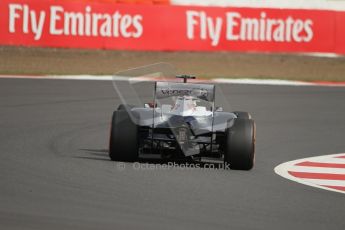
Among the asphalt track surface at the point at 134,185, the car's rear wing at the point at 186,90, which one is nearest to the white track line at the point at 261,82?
the asphalt track surface at the point at 134,185

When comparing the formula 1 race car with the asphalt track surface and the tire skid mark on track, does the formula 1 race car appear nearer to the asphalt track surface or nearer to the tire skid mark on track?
the asphalt track surface

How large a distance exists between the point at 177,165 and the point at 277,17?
1889 centimetres

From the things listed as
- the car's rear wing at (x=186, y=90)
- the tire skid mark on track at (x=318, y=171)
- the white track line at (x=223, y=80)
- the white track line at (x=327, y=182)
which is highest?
the car's rear wing at (x=186, y=90)

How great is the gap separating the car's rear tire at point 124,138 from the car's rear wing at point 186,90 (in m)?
0.84

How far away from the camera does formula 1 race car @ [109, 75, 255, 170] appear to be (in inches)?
446

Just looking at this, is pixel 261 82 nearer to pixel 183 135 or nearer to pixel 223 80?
pixel 223 80

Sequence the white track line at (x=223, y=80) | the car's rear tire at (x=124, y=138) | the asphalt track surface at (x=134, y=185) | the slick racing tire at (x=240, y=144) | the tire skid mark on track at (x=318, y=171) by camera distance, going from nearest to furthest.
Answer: the asphalt track surface at (x=134, y=185) → the tire skid mark on track at (x=318, y=171) → the slick racing tire at (x=240, y=144) → the car's rear tire at (x=124, y=138) → the white track line at (x=223, y=80)

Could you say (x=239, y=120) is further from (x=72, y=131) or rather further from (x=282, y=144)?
(x=72, y=131)

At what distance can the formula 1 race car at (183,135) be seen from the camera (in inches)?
446

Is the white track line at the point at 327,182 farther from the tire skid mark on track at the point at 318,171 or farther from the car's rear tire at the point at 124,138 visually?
the car's rear tire at the point at 124,138

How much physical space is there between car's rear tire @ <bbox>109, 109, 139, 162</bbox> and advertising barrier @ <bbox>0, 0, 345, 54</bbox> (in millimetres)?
17975

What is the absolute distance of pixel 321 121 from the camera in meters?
17.6

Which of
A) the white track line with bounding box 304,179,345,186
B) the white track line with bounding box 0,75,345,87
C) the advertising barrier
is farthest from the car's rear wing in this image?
the advertising barrier

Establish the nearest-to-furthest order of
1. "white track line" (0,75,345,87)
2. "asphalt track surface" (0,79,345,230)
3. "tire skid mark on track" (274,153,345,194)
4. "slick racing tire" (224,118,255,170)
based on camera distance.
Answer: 1. "asphalt track surface" (0,79,345,230)
2. "tire skid mark on track" (274,153,345,194)
3. "slick racing tire" (224,118,255,170)
4. "white track line" (0,75,345,87)
